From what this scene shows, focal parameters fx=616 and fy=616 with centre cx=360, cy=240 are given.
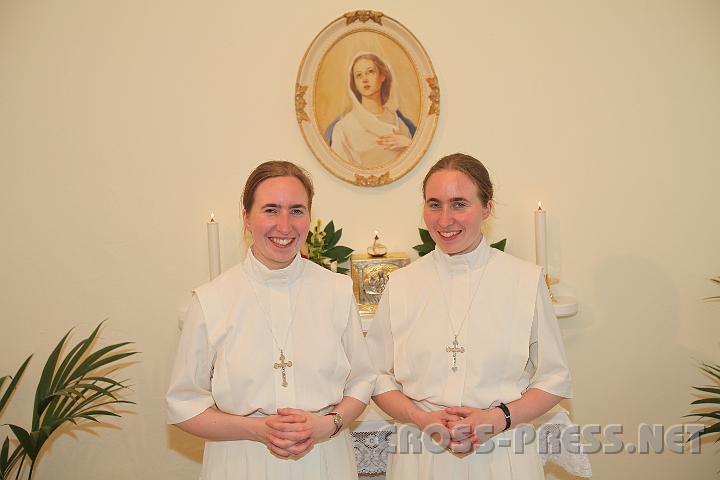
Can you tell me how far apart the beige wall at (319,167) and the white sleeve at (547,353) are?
64.3 inches

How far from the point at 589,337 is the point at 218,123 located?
9.17 feet

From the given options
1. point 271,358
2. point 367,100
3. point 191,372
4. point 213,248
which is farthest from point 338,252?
point 191,372

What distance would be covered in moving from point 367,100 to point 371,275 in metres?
1.14

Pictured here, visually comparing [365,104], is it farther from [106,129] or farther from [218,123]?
[106,129]

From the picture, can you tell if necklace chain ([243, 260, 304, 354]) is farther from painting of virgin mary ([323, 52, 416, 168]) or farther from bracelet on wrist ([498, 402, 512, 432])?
painting of virgin mary ([323, 52, 416, 168])

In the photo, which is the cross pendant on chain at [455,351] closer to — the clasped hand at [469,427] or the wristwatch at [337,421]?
the clasped hand at [469,427]

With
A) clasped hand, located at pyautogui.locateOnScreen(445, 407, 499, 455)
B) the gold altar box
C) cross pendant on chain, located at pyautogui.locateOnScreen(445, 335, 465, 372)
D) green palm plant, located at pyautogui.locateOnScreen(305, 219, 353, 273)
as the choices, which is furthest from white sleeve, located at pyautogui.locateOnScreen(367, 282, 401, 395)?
green palm plant, located at pyautogui.locateOnScreen(305, 219, 353, 273)

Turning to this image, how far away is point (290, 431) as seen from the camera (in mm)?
2102

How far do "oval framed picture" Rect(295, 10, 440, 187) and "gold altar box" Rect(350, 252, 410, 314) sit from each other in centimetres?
55

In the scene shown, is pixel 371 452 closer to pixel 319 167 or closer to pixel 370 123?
pixel 319 167

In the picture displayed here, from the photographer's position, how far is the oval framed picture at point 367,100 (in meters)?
3.93

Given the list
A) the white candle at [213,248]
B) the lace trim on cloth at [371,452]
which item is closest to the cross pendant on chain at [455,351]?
the lace trim on cloth at [371,452]

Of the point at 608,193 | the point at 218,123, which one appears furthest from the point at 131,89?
the point at 608,193

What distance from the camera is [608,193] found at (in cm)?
402
